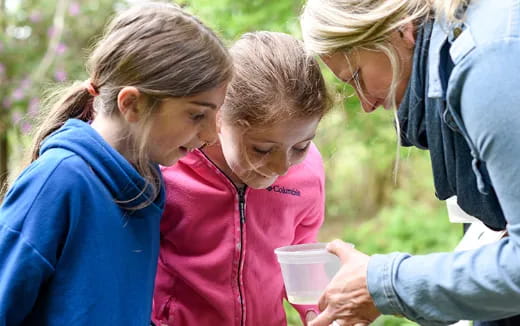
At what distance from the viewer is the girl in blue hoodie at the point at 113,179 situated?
60.8 inches

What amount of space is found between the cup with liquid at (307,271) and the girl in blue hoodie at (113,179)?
1.19 feet

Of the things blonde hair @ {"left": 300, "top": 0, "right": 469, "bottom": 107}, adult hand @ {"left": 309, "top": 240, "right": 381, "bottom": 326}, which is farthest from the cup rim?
blonde hair @ {"left": 300, "top": 0, "right": 469, "bottom": 107}

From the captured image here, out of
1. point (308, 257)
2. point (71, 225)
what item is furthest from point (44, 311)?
point (308, 257)

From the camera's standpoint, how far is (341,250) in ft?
5.59

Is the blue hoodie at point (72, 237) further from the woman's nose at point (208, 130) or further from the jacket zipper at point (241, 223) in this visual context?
the jacket zipper at point (241, 223)

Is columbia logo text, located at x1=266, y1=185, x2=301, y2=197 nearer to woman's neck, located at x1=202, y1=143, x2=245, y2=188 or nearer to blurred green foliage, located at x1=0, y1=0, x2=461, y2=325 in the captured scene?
woman's neck, located at x1=202, y1=143, x2=245, y2=188

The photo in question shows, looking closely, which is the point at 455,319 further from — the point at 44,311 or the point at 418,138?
the point at 44,311

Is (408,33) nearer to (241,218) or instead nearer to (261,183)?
(261,183)

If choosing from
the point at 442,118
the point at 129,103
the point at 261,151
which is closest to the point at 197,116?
the point at 129,103

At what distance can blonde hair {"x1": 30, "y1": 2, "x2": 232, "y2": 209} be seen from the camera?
5.44 feet

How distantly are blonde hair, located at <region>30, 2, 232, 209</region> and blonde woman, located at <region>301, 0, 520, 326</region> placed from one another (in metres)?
0.26

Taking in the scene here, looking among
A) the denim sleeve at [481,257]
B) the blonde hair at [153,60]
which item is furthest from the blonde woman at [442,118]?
the blonde hair at [153,60]

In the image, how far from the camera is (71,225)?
1.57 metres

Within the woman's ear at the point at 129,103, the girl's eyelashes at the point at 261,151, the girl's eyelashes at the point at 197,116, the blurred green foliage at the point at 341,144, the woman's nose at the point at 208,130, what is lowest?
the blurred green foliage at the point at 341,144
